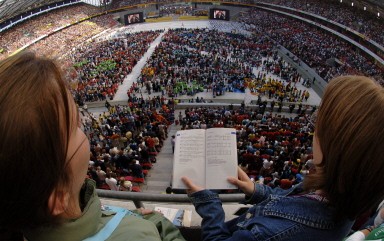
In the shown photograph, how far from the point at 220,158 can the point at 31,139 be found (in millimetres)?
1639

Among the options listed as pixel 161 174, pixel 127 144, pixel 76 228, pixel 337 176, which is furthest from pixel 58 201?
pixel 127 144

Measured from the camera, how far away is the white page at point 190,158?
2.21 meters

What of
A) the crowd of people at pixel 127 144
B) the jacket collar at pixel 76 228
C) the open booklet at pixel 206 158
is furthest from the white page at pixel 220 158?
the crowd of people at pixel 127 144

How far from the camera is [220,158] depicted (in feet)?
7.60

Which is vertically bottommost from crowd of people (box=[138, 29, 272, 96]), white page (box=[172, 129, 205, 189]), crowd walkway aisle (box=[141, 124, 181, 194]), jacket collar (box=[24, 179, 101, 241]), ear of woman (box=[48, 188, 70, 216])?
crowd walkway aisle (box=[141, 124, 181, 194])

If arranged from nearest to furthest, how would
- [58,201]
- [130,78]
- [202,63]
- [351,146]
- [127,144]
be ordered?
[58,201], [351,146], [127,144], [130,78], [202,63]

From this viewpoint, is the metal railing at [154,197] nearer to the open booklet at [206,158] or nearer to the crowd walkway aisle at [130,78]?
the open booklet at [206,158]

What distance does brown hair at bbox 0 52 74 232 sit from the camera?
846 mm

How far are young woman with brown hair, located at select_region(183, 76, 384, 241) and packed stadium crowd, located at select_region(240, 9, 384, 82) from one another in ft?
74.9

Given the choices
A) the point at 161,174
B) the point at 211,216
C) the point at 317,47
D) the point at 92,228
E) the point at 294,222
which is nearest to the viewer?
the point at 92,228

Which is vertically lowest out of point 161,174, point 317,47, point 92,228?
point 161,174

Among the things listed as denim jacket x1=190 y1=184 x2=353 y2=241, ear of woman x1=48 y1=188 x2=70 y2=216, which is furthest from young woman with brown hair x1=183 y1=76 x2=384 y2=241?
ear of woman x1=48 y1=188 x2=70 y2=216

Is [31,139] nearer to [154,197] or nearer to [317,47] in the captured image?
[154,197]

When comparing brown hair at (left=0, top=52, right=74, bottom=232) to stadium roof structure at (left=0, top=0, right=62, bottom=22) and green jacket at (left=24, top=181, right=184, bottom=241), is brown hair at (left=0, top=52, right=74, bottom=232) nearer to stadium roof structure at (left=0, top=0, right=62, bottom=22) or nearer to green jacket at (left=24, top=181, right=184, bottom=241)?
green jacket at (left=24, top=181, right=184, bottom=241)
